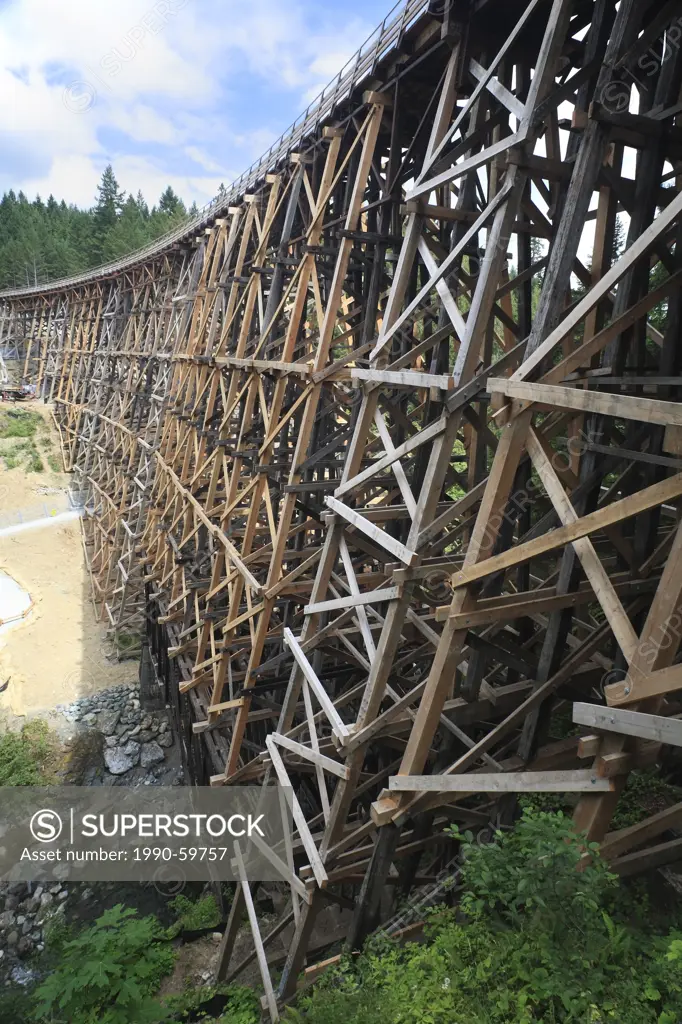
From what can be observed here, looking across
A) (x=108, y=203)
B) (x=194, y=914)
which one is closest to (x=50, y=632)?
(x=194, y=914)

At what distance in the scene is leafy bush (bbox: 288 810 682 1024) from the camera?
261 cm

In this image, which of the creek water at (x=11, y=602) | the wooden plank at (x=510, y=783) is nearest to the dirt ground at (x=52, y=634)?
the creek water at (x=11, y=602)

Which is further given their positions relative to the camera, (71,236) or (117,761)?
(71,236)

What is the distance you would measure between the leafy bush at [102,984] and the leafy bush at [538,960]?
2.93 m

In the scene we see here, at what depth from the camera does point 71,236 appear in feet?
162

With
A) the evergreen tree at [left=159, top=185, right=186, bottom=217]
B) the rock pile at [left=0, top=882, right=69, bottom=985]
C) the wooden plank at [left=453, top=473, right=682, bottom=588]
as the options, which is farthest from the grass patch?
the evergreen tree at [left=159, top=185, right=186, bottom=217]

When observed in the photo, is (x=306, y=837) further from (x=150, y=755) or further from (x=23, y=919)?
(x=150, y=755)

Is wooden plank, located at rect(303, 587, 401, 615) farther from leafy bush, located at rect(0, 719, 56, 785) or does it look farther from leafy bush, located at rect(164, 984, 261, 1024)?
leafy bush, located at rect(0, 719, 56, 785)

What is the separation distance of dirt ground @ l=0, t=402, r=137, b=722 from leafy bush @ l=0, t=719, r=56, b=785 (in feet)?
2.38

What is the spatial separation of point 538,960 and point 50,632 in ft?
52.1

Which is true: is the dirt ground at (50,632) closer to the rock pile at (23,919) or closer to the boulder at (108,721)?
the boulder at (108,721)

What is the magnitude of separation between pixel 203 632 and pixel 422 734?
632 cm

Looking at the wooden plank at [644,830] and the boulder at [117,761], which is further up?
the wooden plank at [644,830]

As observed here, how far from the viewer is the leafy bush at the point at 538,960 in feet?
8.57
